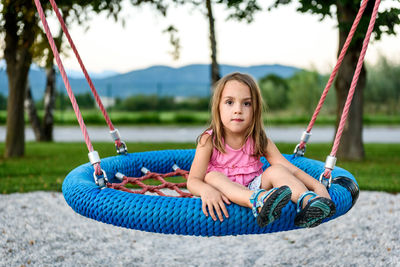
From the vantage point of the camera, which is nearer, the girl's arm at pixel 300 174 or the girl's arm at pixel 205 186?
the girl's arm at pixel 205 186

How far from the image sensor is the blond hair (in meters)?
2.23

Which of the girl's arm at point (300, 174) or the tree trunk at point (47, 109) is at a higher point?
the girl's arm at point (300, 174)

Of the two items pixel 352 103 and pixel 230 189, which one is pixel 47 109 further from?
pixel 230 189

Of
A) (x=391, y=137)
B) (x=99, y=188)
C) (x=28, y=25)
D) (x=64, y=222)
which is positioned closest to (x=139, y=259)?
(x=64, y=222)

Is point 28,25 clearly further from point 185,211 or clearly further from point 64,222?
point 185,211

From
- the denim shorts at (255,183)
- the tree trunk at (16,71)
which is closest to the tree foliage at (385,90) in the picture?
the tree trunk at (16,71)

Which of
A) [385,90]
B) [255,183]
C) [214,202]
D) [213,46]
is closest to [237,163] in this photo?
[255,183]

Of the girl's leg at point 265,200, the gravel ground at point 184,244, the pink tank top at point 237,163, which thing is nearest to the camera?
the girl's leg at point 265,200

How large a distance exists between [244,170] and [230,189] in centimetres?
44

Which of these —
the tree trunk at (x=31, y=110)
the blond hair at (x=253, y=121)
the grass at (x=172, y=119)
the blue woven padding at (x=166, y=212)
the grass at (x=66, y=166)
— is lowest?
the grass at (x=172, y=119)

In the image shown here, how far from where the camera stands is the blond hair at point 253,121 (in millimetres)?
2227

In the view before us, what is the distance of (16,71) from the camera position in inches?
289

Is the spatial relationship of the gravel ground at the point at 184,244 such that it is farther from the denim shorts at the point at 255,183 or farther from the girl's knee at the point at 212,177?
the girl's knee at the point at 212,177

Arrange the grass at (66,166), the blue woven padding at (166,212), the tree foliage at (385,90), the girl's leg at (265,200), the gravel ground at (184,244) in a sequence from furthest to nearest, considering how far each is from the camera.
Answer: the tree foliage at (385,90) → the grass at (66,166) → the gravel ground at (184,244) → the blue woven padding at (166,212) → the girl's leg at (265,200)
